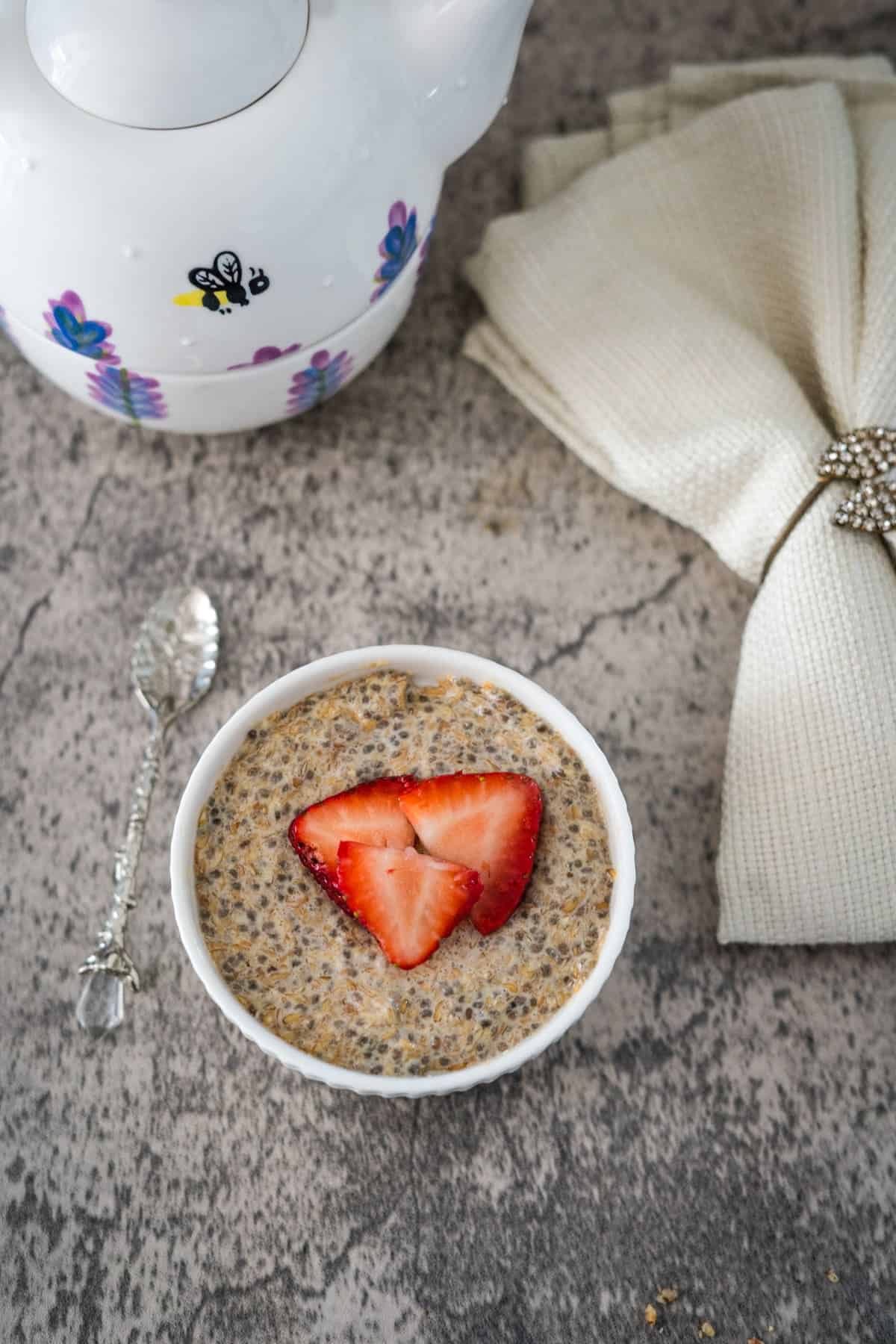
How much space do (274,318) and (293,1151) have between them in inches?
26.0

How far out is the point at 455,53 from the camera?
2.96ft

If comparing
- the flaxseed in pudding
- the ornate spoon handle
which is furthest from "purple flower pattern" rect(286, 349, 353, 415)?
the ornate spoon handle

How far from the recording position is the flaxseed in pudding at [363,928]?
2.92 feet

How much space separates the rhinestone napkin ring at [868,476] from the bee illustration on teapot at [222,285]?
51 cm

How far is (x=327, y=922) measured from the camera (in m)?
0.92

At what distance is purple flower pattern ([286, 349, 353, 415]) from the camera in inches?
40.3

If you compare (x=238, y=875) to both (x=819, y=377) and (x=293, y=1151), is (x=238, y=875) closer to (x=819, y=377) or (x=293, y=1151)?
(x=293, y=1151)

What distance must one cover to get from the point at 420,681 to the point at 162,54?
49 cm

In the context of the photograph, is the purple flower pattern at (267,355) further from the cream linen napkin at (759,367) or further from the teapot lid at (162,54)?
the cream linen napkin at (759,367)

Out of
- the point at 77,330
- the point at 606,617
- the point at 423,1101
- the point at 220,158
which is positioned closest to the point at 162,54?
the point at 220,158

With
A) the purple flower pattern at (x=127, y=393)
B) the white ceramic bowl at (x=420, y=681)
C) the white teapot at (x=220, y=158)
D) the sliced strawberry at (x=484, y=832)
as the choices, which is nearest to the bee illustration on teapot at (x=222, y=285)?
the white teapot at (x=220, y=158)

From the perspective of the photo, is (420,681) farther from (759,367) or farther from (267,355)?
(759,367)

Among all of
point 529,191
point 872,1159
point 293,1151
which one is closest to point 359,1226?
point 293,1151

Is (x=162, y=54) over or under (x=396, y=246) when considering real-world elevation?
over
